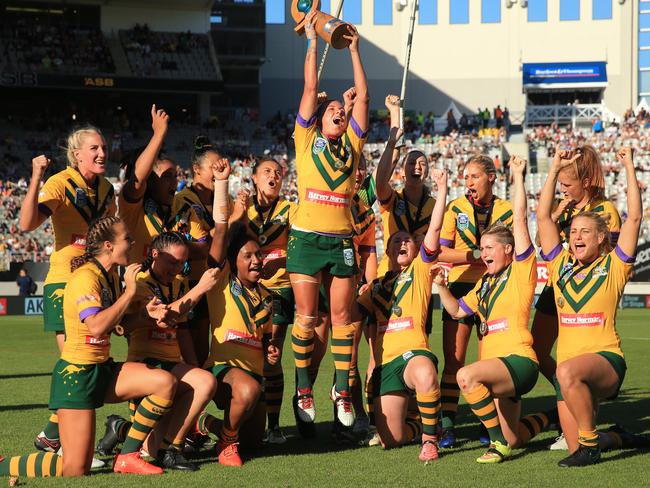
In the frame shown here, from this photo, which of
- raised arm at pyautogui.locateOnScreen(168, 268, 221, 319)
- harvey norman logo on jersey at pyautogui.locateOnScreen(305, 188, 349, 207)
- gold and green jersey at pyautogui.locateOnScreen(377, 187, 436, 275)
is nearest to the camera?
raised arm at pyautogui.locateOnScreen(168, 268, 221, 319)

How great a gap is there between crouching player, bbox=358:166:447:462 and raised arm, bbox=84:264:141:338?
205cm

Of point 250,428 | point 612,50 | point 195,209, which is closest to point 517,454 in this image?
point 250,428

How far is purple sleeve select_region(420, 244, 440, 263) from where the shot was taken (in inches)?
268

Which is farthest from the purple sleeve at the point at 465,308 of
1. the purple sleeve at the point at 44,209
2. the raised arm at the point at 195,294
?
the purple sleeve at the point at 44,209

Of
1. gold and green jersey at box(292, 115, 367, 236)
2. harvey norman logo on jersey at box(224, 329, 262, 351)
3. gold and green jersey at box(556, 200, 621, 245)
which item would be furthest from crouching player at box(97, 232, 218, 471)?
gold and green jersey at box(556, 200, 621, 245)

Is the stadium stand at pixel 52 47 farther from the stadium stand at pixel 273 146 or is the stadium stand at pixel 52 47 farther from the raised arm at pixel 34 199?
the raised arm at pixel 34 199

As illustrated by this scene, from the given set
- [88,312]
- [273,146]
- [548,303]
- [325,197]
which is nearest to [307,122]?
[325,197]

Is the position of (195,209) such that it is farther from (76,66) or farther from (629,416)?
(76,66)

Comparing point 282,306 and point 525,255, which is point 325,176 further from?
point 525,255

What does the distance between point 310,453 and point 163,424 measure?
1.03 metres

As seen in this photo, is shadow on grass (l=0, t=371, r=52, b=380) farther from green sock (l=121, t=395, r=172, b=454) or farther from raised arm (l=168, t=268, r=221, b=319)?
raised arm (l=168, t=268, r=221, b=319)

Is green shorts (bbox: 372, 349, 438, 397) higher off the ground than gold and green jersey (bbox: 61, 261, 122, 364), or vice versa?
gold and green jersey (bbox: 61, 261, 122, 364)

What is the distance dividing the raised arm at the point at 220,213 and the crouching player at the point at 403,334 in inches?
45.1

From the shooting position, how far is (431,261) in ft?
22.5
